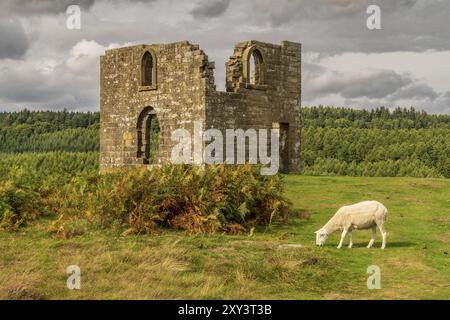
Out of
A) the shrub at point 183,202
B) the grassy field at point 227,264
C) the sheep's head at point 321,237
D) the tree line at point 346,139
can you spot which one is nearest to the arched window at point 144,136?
the shrub at point 183,202

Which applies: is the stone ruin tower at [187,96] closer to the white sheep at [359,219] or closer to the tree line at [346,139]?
the white sheep at [359,219]

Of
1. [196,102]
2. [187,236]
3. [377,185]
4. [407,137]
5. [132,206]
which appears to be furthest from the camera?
[407,137]

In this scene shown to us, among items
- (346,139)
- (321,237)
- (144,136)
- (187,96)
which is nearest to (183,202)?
(321,237)

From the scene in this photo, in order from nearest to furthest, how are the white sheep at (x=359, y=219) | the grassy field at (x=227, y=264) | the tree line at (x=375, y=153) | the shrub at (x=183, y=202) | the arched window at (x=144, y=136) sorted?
the grassy field at (x=227, y=264) → the white sheep at (x=359, y=219) → the shrub at (x=183, y=202) → the arched window at (x=144, y=136) → the tree line at (x=375, y=153)

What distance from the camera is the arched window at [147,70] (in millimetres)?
30500

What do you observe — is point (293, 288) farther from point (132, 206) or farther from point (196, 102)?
point (196, 102)

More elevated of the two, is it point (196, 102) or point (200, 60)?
point (200, 60)

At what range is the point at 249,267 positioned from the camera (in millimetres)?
12023

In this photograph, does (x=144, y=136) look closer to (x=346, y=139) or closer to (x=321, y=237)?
(x=321, y=237)

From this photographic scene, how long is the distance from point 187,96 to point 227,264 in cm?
1650

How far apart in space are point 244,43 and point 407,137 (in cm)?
7097

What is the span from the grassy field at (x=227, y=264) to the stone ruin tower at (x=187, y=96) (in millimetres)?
11205
